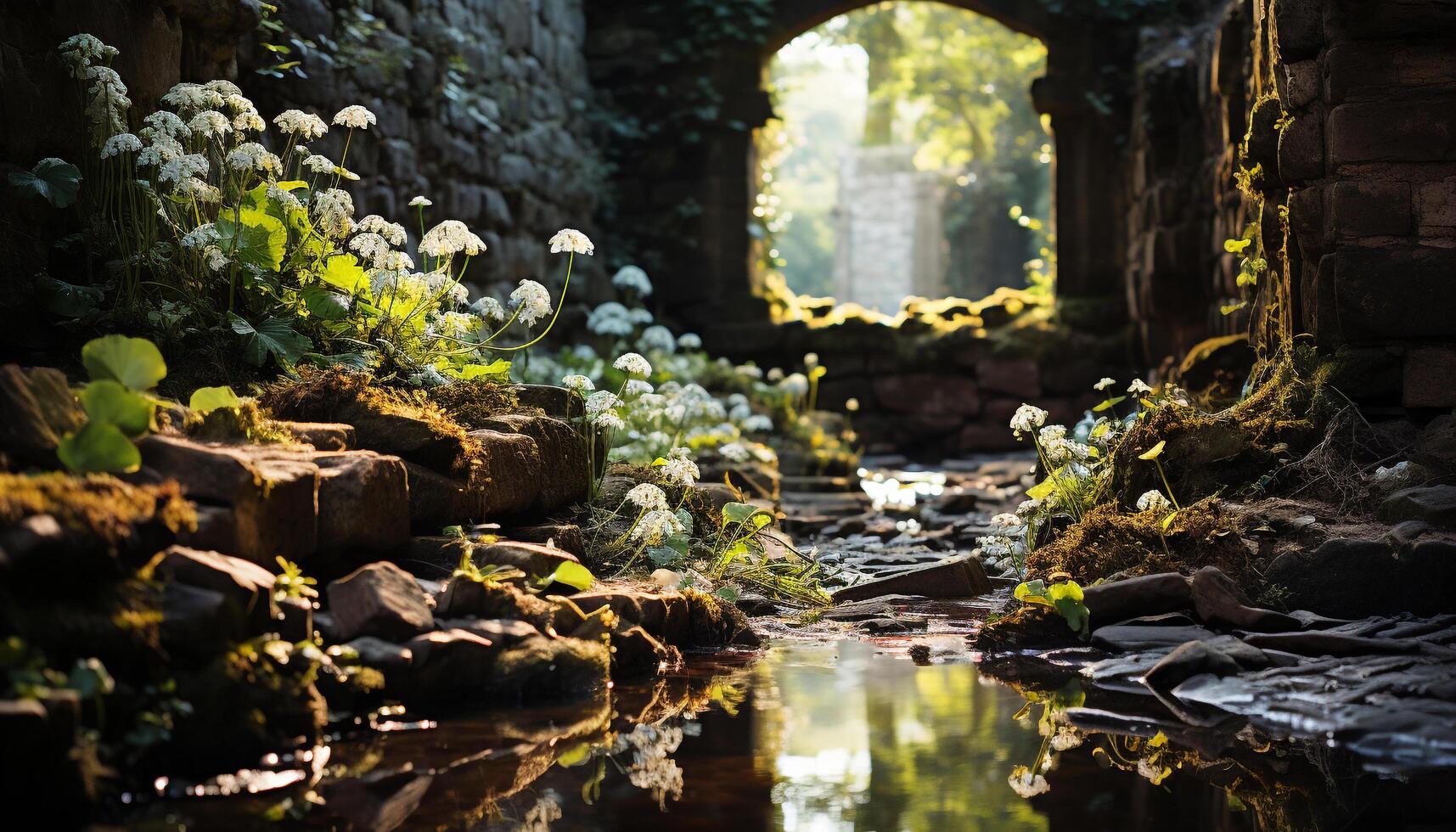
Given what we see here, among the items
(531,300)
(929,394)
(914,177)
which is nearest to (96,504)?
(531,300)

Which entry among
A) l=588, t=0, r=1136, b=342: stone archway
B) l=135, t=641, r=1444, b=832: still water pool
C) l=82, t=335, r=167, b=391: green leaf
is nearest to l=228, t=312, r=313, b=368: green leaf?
l=82, t=335, r=167, b=391: green leaf

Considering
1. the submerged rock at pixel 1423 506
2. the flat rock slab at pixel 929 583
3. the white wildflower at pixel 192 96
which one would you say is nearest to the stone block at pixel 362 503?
the white wildflower at pixel 192 96

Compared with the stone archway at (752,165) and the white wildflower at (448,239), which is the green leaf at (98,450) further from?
the stone archway at (752,165)

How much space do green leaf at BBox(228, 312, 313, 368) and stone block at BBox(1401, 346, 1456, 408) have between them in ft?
12.3

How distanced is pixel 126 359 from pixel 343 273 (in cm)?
173

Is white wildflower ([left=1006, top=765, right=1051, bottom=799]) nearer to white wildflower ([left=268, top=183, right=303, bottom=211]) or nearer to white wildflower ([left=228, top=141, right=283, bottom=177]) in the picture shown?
white wildflower ([left=268, top=183, right=303, bottom=211])

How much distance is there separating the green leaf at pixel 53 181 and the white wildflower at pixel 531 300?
1.41 metres

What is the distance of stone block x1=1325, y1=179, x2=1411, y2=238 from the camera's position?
473 centimetres

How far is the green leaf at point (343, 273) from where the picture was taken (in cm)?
458

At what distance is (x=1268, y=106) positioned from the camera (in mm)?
5258

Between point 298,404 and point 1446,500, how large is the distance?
3.44m

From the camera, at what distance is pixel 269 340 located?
4.25m

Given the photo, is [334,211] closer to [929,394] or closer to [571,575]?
[571,575]

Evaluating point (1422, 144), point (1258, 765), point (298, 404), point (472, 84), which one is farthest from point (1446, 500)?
point (472, 84)
